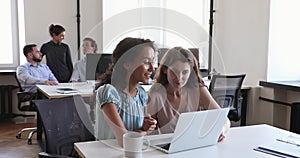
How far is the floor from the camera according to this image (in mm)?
3562

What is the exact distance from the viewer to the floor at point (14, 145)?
11.7 ft

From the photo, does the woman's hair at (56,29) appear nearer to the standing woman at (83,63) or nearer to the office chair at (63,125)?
the standing woman at (83,63)

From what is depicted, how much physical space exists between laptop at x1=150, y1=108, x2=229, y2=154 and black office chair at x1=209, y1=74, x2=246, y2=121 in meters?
2.04

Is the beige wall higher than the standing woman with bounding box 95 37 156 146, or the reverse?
the beige wall

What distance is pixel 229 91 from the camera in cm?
378

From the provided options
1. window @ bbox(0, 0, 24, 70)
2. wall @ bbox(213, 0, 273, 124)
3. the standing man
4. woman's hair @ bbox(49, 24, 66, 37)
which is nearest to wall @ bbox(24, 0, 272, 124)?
wall @ bbox(213, 0, 273, 124)

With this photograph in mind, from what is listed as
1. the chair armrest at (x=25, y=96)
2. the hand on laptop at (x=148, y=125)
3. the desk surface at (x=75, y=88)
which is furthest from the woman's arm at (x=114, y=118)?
the chair armrest at (x=25, y=96)

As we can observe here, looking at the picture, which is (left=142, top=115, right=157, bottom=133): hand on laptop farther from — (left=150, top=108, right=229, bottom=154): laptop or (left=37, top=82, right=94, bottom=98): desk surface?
(left=37, top=82, right=94, bottom=98): desk surface

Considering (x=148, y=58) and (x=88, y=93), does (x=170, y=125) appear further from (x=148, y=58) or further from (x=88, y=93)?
(x=88, y=93)

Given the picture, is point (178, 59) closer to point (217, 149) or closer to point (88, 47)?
point (217, 149)

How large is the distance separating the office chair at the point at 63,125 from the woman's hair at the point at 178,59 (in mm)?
478

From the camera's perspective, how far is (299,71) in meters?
4.03

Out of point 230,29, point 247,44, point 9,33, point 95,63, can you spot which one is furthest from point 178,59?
point 9,33

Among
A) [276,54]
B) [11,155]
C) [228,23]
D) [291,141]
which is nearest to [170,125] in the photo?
[291,141]
